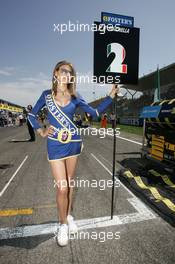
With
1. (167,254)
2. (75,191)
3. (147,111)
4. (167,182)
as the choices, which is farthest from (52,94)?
(147,111)

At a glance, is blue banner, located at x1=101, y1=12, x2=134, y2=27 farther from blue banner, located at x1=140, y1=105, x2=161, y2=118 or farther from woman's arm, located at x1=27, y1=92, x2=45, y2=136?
blue banner, located at x1=140, y1=105, x2=161, y2=118

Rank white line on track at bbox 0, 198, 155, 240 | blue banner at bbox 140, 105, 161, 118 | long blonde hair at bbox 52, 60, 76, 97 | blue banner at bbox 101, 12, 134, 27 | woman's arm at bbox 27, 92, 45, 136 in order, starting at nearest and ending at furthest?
1. long blonde hair at bbox 52, 60, 76, 97
2. woman's arm at bbox 27, 92, 45, 136
3. white line on track at bbox 0, 198, 155, 240
4. blue banner at bbox 101, 12, 134, 27
5. blue banner at bbox 140, 105, 161, 118

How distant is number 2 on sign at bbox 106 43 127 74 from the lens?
3.54 m

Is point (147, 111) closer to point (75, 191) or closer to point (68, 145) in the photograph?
point (75, 191)

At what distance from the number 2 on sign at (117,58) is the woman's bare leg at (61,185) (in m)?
1.46

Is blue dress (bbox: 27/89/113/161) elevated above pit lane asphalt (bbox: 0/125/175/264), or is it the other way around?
blue dress (bbox: 27/89/113/161)

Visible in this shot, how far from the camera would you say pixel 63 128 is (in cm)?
313

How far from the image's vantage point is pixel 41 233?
3520mm

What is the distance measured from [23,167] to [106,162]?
2786 mm

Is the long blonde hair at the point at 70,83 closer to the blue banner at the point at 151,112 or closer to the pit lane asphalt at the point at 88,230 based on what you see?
the pit lane asphalt at the point at 88,230

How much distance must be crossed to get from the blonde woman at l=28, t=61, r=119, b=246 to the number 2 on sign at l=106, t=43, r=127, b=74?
1.33 feet

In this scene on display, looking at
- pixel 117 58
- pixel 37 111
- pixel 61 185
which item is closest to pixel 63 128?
pixel 37 111

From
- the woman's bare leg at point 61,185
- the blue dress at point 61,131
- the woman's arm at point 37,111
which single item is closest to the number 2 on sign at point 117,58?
the blue dress at point 61,131

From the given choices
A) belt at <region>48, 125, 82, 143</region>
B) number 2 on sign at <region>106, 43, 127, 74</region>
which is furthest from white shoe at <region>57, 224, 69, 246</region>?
number 2 on sign at <region>106, 43, 127, 74</region>
